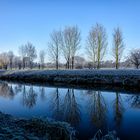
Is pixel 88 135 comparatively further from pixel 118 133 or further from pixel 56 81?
pixel 56 81

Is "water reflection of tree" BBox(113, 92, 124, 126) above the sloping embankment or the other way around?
the other way around

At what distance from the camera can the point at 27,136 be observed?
6539 millimetres

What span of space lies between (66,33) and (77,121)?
1669 inches

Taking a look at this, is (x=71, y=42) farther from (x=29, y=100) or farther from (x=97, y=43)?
(x=29, y=100)

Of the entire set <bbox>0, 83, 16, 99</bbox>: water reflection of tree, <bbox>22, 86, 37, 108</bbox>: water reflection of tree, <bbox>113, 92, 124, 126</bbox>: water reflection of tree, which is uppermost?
<bbox>113, 92, 124, 126</bbox>: water reflection of tree

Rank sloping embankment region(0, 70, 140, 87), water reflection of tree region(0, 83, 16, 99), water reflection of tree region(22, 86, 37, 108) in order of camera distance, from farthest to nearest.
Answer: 1. sloping embankment region(0, 70, 140, 87)
2. water reflection of tree region(0, 83, 16, 99)
3. water reflection of tree region(22, 86, 37, 108)

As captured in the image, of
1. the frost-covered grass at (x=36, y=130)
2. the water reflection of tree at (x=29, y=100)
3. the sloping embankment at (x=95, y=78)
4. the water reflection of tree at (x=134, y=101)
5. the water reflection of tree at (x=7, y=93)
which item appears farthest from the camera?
the sloping embankment at (x=95, y=78)

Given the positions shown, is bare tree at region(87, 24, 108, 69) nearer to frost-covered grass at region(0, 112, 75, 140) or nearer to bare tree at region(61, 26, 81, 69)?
bare tree at region(61, 26, 81, 69)

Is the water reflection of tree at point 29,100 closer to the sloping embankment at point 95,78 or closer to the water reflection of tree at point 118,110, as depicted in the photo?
the water reflection of tree at point 118,110

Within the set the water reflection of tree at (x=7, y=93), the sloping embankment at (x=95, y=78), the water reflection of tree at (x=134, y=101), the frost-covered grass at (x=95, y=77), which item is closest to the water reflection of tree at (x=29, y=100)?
the water reflection of tree at (x=7, y=93)

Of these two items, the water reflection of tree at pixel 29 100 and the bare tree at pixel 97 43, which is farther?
the bare tree at pixel 97 43

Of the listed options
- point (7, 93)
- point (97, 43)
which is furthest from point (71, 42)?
point (7, 93)

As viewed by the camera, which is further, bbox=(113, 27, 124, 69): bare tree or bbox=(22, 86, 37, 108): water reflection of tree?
bbox=(113, 27, 124, 69): bare tree

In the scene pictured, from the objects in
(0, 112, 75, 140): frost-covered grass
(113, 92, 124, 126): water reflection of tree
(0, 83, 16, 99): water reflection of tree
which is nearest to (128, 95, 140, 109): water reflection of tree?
(113, 92, 124, 126): water reflection of tree
